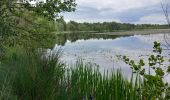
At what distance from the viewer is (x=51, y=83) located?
574cm

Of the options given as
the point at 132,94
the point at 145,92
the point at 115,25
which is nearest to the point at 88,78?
the point at 132,94

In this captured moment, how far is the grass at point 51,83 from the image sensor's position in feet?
18.3

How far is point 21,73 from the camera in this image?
227 inches

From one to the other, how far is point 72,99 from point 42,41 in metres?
4.41

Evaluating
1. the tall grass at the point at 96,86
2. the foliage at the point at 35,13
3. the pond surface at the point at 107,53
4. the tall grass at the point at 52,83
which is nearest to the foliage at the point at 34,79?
the tall grass at the point at 52,83

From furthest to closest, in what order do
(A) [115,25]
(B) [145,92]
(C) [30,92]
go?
(A) [115,25], (C) [30,92], (B) [145,92]

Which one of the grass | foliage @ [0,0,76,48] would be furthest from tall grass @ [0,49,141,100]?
foliage @ [0,0,76,48]

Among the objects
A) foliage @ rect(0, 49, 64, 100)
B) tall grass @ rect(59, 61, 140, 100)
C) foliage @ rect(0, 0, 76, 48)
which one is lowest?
tall grass @ rect(59, 61, 140, 100)

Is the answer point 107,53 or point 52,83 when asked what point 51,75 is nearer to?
point 52,83

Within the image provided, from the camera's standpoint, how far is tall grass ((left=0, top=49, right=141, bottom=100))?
5578mm

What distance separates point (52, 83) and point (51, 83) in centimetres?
6

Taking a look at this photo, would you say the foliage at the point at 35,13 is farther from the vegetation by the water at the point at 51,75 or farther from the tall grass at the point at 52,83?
the tall grass at the point at 52,83

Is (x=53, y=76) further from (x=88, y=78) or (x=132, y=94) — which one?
(x=88, y=78)

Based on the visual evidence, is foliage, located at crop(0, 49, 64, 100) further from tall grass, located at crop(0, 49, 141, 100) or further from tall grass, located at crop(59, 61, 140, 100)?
tall grass, located at crop(59, 61, 140, 100)
